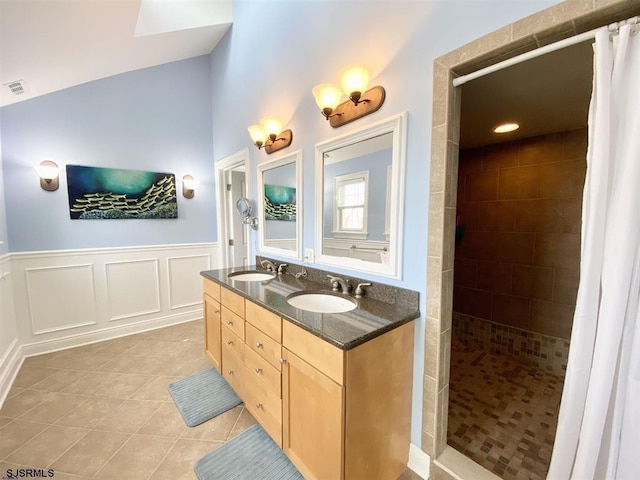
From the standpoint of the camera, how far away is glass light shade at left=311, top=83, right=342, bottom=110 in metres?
1.52

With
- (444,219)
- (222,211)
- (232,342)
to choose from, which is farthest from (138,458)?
(222,211)

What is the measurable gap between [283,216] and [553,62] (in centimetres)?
190

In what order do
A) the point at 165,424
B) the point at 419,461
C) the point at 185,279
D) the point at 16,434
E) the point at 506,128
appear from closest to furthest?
1. the point at 419,461
2. the point at 16,434
3. the point at 165,424
4. the point at 506,128
5. the point at 185,279

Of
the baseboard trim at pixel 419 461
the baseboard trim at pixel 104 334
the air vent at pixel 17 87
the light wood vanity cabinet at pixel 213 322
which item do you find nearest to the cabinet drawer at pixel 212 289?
the light wood vanity cabinet at pixel 213 322

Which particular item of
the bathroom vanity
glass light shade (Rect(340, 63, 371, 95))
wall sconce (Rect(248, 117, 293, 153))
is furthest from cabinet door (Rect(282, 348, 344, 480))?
wall sconce (Rect(248, 117, 293, 153))

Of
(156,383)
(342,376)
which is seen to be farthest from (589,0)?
(156,383)

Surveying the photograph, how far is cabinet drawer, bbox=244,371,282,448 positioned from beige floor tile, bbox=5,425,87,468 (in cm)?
107

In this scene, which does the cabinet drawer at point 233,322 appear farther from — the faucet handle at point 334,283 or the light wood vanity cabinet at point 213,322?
the faucet handle at point 334,283

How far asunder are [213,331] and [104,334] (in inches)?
68.0

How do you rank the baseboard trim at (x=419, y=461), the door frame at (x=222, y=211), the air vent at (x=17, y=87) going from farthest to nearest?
1. the door frame at (x=222, y=211)
2. the air vent at (x=17, y=87)
3. the baseboard trim at (x=419, y=461)

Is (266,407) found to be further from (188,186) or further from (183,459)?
(188,186)

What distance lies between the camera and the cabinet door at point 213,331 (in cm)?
208

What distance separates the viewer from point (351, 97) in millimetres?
1418

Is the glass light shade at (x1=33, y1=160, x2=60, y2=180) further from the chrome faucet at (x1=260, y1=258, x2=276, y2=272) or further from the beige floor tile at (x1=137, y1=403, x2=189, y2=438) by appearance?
the beige floor tile at (x1=137, y1=403, x2=189, y2=438)
